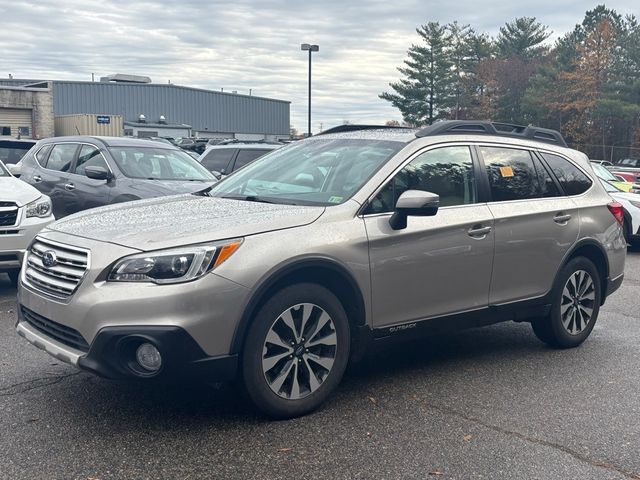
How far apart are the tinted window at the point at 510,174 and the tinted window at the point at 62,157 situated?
276 inches

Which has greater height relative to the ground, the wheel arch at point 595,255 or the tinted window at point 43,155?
the tinted window at point 43,155

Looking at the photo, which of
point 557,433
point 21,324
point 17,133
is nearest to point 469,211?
point 557,433

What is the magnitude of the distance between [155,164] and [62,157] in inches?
62.7

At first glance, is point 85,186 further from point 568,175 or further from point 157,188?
point 568,175

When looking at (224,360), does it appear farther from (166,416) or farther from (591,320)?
(591,320)

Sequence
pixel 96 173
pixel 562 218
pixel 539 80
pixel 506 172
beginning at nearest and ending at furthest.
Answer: pixel 506 172
pixel 562 218
pixel 96 173
pixel 539 80

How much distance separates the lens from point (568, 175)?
6418mm

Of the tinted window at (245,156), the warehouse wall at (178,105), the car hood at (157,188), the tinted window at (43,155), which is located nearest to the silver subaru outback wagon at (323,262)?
the car hood at (157,188)

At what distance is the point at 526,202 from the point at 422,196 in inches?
58.5

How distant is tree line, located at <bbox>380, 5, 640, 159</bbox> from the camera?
54188 mm

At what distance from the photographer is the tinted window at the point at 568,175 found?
632 cm

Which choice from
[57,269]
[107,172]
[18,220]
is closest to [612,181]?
[107,172]

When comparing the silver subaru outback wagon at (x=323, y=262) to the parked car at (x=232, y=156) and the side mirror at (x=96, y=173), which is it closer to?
the side mirror at (x=96, y=173)

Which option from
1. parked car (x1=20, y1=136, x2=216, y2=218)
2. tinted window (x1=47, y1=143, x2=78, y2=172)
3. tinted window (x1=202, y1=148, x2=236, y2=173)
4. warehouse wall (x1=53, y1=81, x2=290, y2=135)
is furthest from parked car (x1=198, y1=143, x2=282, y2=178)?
warehouse wall (x1=53, y1=81, x2=290, y2=135)
